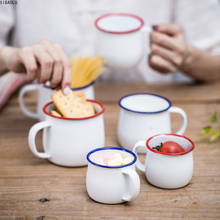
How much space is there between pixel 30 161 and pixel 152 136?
28 cm

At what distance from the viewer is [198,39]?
1510 millimetres

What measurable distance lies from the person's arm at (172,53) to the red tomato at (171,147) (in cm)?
50

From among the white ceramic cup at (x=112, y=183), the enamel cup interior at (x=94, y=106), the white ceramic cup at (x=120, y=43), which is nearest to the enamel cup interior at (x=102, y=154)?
the white ceramic cup at (x=112, y=183)

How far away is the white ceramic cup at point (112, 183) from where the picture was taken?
686 millimetres

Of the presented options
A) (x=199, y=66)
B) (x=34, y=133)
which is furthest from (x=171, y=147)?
(x=199, y=66)

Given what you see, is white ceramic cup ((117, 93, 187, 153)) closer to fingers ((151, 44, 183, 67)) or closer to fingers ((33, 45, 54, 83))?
fingers ((33, 45, 54, 83))

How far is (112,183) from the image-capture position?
69 centimetres

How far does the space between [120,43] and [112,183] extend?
47 cm

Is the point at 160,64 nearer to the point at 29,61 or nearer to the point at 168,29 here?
the point at 168,29

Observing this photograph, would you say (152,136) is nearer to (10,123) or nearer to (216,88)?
(10,123)

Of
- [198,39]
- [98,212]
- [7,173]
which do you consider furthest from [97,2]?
[98,212]

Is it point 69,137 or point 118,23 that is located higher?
point 118,23

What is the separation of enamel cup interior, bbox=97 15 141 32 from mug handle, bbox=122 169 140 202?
54cm

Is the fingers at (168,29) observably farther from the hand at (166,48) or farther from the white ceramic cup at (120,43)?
the white ceramic cup at (120,43)
